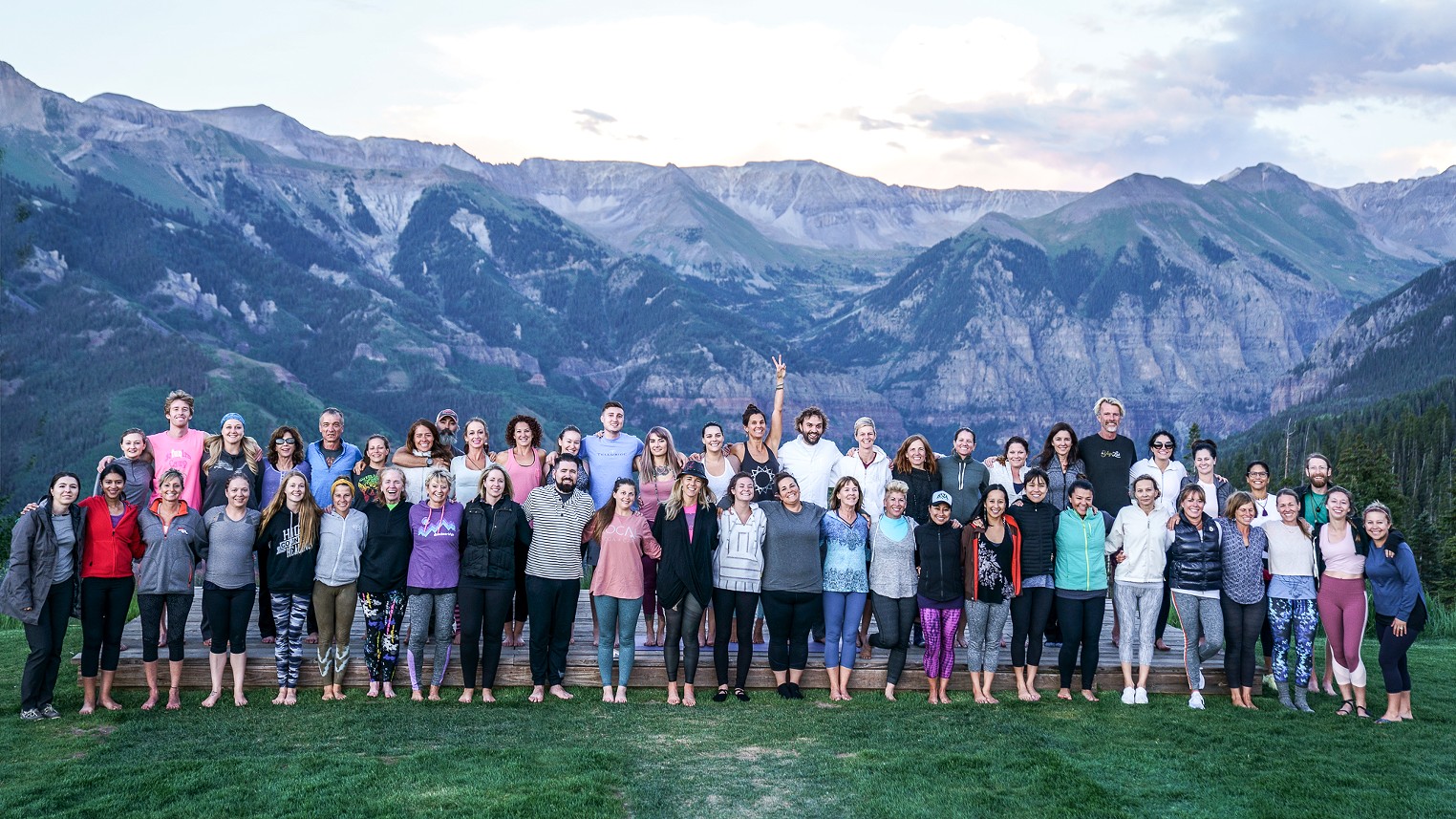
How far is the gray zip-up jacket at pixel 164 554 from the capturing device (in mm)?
10938

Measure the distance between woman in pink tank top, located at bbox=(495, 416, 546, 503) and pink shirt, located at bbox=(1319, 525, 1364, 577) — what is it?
26.2 feet

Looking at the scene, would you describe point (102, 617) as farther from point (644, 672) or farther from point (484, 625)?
point (644, 672)

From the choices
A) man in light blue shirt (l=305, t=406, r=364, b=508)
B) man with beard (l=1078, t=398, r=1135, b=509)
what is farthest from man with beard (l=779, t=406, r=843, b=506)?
man in light blue shirt (l=305, t=406, r=364, b=508)

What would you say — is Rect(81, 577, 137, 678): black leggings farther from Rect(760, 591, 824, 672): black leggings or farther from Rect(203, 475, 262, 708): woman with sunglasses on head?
Rect(760, 591, 824, 672): black leggings

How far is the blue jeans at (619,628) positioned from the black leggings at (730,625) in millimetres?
817

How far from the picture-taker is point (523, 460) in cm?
1240

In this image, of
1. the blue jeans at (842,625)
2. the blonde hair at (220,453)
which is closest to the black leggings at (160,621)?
the blonde hair at (220,453)

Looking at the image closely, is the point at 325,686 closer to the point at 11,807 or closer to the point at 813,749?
the point at 11,807

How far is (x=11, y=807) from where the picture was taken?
8.44 m

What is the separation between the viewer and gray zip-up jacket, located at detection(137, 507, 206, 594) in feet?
35.9

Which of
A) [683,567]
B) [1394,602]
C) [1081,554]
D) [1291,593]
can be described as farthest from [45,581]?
[1394,602]

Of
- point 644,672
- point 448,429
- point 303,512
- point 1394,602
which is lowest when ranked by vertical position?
point 644,672

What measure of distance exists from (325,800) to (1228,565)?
8.65 metres

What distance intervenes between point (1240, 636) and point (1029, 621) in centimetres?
212
